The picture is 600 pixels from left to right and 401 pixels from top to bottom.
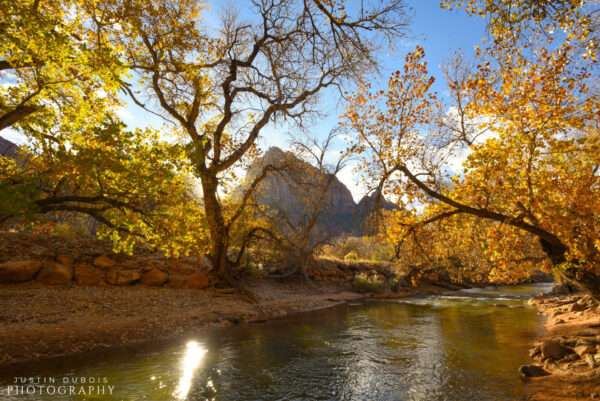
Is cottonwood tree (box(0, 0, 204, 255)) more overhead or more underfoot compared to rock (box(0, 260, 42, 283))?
more overhead

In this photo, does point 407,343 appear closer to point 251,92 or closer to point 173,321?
point 173,321

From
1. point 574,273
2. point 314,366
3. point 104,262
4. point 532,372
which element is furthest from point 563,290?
point 104,262

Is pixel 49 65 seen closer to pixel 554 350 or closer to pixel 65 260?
pixel 65 260

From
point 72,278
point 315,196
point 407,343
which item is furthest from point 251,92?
point 407,343

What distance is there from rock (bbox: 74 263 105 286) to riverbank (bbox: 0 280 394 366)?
0.51 meters

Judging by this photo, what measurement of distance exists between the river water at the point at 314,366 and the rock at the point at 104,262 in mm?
5764

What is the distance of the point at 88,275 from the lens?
1298cm

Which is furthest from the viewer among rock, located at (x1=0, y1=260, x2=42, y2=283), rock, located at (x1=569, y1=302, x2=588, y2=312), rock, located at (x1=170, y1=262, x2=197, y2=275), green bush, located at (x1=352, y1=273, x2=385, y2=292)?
green bush, located at (x1=352, y1=273, x2=385, y2=292)

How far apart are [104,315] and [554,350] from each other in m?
12.3

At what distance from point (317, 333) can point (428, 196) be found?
18.8ft

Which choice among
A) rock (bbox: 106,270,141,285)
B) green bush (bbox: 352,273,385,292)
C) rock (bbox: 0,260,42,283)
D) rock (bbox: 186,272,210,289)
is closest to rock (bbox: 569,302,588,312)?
green bush (bbox: 352,273,385,292)

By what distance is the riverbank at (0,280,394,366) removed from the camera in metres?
8.42

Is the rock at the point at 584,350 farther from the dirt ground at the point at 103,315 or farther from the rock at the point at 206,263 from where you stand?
the rock at the point at 206,263

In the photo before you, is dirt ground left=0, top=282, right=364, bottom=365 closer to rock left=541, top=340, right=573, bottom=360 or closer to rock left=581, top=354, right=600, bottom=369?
rock left=541, top=340, right=573, bottom=360
